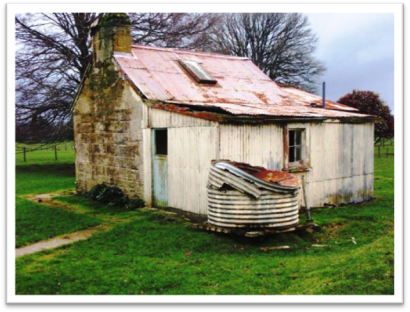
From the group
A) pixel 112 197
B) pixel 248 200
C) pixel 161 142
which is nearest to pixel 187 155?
pixel 161 142

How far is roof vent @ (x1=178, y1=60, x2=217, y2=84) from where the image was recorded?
16078mm

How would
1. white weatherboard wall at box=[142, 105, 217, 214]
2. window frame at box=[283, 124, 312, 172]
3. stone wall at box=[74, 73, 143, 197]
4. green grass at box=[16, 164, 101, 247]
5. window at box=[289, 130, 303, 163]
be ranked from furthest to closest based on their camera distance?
1. stone wall at box=[74, 73, 143, 197]
2. window at box=[289, 130, 303, 163]
3. window frame at box=[283, 124, 312, 172]
4. white weatherboard wall at box=[142, 105, 217, 214]
5. green grass at box=[16, 164, 101, 247]

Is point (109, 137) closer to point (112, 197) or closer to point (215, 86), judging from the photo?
point (112, 197)

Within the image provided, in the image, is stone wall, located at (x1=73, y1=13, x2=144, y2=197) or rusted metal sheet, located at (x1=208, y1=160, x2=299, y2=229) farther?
stone wall, located at (x1=73, y1=13, x2=144, y2=197)

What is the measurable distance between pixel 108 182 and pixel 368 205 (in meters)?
8.87

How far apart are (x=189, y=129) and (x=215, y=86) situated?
4451 mm

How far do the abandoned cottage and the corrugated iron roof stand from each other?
5cm

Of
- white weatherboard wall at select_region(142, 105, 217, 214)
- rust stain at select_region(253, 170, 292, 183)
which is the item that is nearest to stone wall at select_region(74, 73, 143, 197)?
white weatherboard wall at select_region(142, 105, 217, 214)

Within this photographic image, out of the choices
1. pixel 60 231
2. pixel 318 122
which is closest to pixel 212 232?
pixel 60 231

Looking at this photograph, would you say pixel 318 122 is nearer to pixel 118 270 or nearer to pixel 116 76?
pixel 116 76

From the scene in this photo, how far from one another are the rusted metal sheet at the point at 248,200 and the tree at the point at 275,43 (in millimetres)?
28061

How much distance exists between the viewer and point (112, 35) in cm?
1587

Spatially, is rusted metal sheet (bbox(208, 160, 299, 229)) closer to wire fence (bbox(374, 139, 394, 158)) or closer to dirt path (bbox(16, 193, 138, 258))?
dirt path (bbox(16, 193, 138, 258))

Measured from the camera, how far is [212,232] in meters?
Result: 10.8
